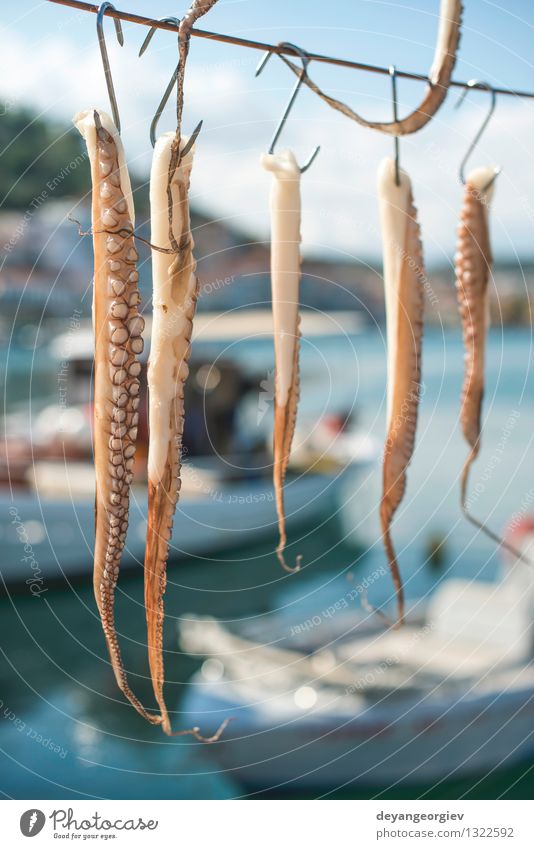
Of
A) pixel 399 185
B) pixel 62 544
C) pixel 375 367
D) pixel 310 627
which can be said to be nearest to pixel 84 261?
pixel 375 367

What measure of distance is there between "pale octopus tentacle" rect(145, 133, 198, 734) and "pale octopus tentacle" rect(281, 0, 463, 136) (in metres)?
0.38

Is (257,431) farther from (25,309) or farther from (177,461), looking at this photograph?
(25,309)

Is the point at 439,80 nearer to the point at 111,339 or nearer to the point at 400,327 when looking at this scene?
the point at 400,327

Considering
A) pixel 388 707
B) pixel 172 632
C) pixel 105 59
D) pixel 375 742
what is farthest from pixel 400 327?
pixel 172 632

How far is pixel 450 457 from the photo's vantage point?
52.0 ft

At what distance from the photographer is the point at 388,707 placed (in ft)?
16.0

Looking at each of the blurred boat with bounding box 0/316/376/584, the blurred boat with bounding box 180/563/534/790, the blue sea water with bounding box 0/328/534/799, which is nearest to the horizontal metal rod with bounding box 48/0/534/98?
the blue sea water with bounding box 0/328/534/799

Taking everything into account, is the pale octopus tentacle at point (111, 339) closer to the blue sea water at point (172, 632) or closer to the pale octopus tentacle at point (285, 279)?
the pale octopus tentacle at point (285, 279)

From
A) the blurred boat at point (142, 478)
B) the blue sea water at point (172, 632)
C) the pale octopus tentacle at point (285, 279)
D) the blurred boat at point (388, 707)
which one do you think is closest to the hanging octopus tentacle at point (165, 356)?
the pale octopus tentacle at point (285, 279)

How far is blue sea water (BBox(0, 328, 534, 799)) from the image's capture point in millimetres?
5332

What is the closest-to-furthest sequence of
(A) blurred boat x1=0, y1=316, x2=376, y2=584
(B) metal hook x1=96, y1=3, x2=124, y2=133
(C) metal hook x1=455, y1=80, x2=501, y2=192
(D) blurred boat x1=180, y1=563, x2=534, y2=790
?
1. (B) metal hook x1=96, y1=3, x2=124, y2=133
2. (C) metal hook x1=455, y1=80, x2=501, y2=192
3. (D) blurred boat x1=180, y1=563, x2=534, y2=790
4. (A) blurred boat x1=0, y1=316, x2=376, y2=584

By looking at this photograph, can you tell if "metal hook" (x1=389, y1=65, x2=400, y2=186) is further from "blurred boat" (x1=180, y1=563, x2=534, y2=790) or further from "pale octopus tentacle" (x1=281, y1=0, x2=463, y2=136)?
"blurred boat" (x1=180, y1=563, x2=534, y2=790)

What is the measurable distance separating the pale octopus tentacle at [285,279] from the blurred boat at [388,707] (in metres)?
3.75

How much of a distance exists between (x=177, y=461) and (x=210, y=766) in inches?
182
